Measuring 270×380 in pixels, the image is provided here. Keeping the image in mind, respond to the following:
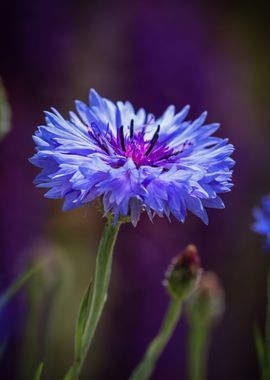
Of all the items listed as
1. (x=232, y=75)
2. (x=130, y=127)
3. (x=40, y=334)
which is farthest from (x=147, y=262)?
(x=130, y=127)

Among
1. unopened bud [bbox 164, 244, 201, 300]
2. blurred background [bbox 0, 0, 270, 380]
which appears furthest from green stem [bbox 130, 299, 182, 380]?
blurred background [bbox 0, 0, 270, 380]

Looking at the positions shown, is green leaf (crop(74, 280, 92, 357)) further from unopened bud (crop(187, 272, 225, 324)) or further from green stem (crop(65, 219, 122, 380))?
unopened bud (crop(187, 272, 225, 324))

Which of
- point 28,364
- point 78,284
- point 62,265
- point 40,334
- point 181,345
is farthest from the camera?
point 181,345

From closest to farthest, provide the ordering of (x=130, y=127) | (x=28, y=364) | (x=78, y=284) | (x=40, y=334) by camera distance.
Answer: (x=130, y=127)
(x=28, y=364)
(x=40, y=334)
(x=78, y=284)

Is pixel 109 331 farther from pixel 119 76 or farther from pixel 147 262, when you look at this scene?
pixel 119 76

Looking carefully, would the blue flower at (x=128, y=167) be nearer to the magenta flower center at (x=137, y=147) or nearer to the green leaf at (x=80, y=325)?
the magenta flower center at (x=137, y=147)
